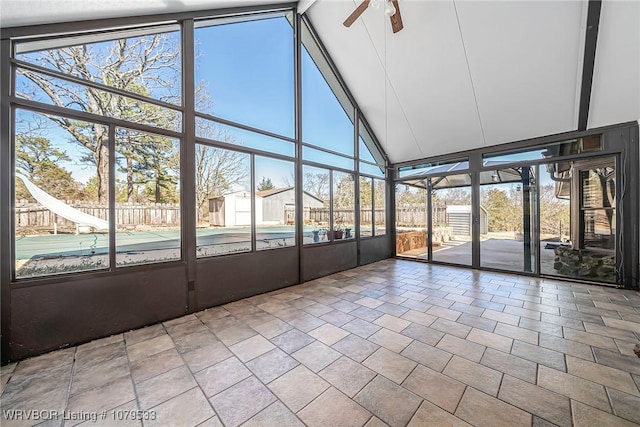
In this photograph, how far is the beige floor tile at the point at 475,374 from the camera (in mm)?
1795

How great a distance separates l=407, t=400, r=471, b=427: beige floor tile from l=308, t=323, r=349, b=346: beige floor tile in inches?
39.6

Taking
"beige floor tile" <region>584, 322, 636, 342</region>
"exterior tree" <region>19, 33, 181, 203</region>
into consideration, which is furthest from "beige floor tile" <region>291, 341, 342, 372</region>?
"beige floor tile" <region>584, 322, 636, 342</region>

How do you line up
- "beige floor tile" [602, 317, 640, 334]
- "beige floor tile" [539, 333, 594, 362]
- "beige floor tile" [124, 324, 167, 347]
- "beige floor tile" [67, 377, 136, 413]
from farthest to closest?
"beige floor tile" [602, 317, 640, 334] → "beige floor tile" [124, 324, 167, 347] → "beige floor tile" [539, 333, 594, 362] → "beige floor tile" [67, 377, 136, 413]

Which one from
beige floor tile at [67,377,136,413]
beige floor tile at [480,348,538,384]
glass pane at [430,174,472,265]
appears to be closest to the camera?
beige floor tile at [67,377,136,413]

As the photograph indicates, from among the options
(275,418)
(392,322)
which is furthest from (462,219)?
(275,418)

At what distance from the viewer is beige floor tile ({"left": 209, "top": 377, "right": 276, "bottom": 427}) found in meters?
1.55

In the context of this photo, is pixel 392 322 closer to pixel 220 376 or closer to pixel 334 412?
pixel 334 412

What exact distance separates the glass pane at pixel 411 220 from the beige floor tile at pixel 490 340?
12.7 ft

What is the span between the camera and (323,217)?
17.0 ft

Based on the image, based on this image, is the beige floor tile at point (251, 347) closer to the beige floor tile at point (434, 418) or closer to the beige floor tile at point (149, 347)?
the beige floor tile at point (149, 347)

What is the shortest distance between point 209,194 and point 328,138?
2.88 m

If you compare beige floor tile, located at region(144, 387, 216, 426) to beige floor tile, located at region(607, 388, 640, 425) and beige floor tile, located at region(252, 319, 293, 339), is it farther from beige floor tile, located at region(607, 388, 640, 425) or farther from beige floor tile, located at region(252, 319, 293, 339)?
beige floor tile, located at region(607, 388, 640, 425)

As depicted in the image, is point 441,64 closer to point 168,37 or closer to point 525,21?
point 525,21

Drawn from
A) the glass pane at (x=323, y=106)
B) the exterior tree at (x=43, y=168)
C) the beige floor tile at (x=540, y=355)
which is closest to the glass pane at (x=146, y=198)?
the exterior tree at (x=43, y=168)
